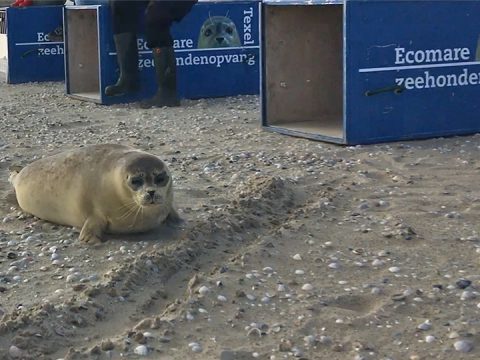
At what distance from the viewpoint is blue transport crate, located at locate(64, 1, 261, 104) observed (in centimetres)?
867

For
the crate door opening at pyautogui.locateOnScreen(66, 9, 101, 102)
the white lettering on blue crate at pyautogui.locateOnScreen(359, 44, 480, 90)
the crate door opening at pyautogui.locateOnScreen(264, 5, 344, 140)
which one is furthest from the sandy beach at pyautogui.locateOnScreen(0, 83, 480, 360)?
the crate door opening at pyautogui.locateOnScreen(66, 9, 101, 102)

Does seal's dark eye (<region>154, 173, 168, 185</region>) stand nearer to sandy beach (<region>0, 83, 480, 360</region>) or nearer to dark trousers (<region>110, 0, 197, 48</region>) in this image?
sandy beach (<region>0, 83, 480, 360</region>)

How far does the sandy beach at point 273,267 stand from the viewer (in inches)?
116

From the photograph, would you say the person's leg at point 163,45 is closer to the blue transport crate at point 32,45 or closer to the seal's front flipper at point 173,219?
the blue transport crate at point 32,45

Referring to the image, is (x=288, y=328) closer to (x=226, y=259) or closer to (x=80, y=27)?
(x=226, y=259)

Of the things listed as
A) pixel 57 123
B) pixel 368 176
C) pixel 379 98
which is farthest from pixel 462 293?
pixel 57 123

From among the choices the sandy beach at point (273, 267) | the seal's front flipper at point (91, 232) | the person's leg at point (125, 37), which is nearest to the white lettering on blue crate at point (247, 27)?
the person's leg at point (125, 37)

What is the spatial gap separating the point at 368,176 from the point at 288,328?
2267 millimetres

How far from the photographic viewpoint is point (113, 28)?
828 centimetres

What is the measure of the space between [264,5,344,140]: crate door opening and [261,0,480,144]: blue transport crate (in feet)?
0.05

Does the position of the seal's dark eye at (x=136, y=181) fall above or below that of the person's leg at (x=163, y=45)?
below

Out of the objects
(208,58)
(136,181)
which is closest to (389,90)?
(136,181)

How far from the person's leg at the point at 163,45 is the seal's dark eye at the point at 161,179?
165 inches

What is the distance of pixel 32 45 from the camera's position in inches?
432
